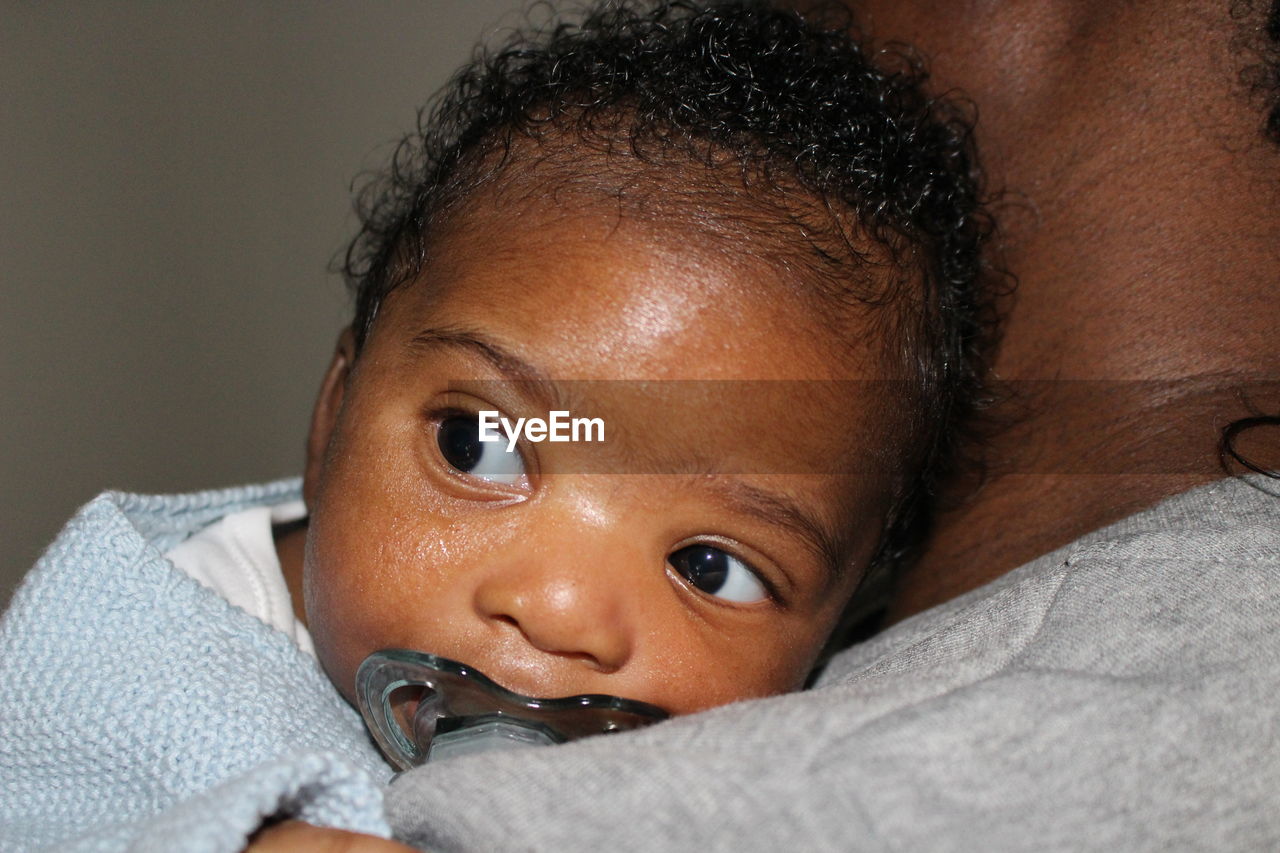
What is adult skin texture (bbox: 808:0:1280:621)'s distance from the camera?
872 millimetres

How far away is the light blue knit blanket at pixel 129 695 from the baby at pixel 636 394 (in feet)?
0.18

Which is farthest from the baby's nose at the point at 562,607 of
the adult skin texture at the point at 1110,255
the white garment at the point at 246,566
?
the adult skin texture at the point at 1110,255

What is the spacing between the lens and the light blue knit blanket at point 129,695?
2.29 feet

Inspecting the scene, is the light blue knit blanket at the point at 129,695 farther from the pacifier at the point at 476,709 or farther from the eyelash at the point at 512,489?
the eyelash at the point at 512,489

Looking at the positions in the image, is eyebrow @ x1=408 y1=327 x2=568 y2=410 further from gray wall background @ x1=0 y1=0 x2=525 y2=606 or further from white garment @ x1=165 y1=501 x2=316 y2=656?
gray wall background @ x1=0 y1=0 x2=525 y2=606

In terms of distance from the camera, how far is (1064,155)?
0.99 meters

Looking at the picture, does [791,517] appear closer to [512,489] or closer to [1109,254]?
[512,489]

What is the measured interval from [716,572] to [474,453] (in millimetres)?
202

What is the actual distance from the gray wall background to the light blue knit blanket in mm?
373

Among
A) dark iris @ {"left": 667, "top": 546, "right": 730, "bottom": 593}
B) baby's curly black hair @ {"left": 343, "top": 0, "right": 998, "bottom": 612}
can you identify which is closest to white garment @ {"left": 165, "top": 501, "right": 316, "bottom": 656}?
baby's curly black hair @ {"left": 343, "top": 0, "right": 998, "bottom": 612}

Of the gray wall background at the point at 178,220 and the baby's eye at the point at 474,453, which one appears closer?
the baby's eye at the point at 474,453

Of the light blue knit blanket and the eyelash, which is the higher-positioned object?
the eyelash

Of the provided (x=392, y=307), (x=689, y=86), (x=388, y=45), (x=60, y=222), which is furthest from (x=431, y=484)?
(x=388, y=45)

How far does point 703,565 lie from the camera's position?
79cm
